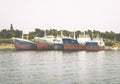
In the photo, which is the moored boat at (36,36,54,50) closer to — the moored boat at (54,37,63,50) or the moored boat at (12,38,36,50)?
the moored boat at (54,37,63,50)

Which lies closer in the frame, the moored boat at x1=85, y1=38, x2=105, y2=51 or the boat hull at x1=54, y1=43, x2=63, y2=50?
the moored boat at x1=85, y1=38, x2=105, y2=51

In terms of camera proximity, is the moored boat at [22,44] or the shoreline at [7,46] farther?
the shoreline at [7,46]


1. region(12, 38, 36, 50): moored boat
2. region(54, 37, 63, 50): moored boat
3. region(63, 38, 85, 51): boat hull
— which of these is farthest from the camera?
region(54, 37, 63, 50): moored boat

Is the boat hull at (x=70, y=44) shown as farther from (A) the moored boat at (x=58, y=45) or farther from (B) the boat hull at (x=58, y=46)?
(B) the boat hull at (x=58, y=46)

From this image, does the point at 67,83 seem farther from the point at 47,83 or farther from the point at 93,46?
the point at 93,46

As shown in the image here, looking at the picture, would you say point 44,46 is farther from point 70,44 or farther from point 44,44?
point 70,44

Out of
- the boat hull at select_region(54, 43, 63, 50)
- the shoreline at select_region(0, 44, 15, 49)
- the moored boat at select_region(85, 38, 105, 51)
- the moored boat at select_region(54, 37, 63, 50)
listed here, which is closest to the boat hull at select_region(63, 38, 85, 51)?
the moored boat at select_region(85, 38, 105, 51)

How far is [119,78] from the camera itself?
41.8 metres

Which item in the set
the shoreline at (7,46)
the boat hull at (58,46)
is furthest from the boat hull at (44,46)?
the shoreline at (7,46)

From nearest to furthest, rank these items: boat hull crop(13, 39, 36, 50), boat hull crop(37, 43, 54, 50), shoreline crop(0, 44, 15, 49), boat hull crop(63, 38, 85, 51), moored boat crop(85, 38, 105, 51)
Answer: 1. boat hull crop(63, 38, 85, 51)
2. boat hull crop(13, 39, 36, 50)
3. moored boat crop(85, 38, 105, 51)
4. boat hull crop(37, 43, 54, 50)
5. shoreline crop(0, 44, 15, 49)

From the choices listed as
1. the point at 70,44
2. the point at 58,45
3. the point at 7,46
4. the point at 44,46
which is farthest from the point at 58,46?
the point at 7,46

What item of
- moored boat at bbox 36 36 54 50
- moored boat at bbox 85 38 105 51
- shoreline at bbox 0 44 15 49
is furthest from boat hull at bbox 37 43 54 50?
shoreline at bbox 0 44 15 49

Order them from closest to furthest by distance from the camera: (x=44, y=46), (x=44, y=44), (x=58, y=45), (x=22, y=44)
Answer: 1. (x=22, y=44)
2. (x=44, y=44)
3. (x=44, y=46)
4. (x=58, y=45)

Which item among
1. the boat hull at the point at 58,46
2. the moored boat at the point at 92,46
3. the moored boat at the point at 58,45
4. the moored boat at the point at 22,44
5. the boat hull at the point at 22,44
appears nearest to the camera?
the boat hull at the point at 22,44
